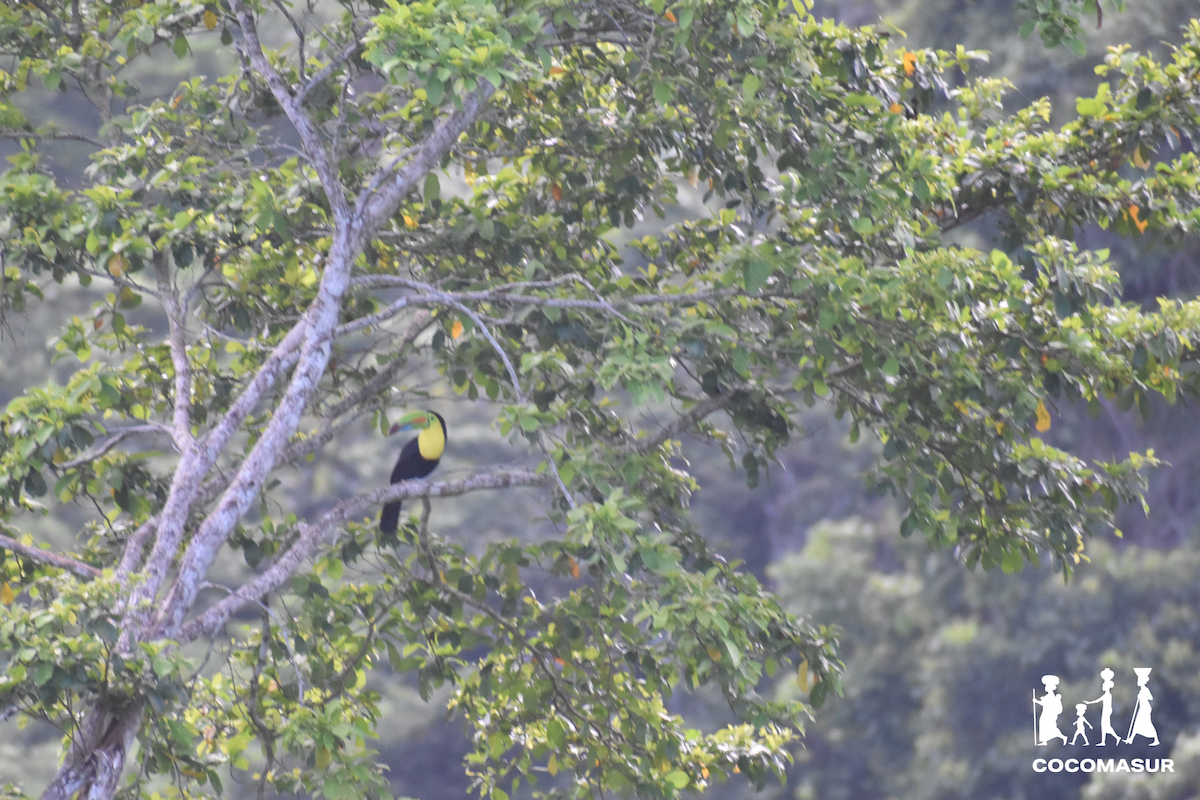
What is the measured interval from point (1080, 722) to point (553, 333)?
9.77m

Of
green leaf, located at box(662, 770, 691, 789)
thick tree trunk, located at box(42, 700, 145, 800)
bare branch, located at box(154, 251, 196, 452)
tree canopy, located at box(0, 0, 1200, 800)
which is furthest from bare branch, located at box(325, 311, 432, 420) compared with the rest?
green leaf, located at box(662, 770, 691, 789)

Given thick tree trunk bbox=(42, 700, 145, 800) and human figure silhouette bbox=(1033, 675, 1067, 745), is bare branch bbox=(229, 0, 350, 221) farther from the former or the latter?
human figure silhouette bbox=(1033, 675, 1067, 745)

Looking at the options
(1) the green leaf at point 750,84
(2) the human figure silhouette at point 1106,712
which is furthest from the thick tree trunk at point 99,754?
(2) the human figure silhouette at point 1106,712

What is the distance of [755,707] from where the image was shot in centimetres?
328

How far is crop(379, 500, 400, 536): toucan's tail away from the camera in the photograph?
3961mm

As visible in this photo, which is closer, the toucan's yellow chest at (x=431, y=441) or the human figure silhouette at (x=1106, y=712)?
the toucan's yellow chest at (x=431, y=441)

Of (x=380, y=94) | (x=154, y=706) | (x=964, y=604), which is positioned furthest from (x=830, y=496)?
(x=154, y=706)

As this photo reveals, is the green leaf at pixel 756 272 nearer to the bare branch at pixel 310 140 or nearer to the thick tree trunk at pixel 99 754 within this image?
the bare branch at pixel 310 140

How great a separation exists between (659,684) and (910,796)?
10.6m

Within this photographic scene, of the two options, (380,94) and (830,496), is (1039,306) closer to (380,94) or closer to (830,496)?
(380,94)

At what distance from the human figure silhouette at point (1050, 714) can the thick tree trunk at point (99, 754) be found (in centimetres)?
1007

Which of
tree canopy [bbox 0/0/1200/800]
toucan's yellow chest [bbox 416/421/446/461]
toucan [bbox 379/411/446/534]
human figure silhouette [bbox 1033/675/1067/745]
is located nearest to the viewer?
tree canopy [bbox 0/0/1200/800]

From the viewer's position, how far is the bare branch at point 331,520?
3098mm

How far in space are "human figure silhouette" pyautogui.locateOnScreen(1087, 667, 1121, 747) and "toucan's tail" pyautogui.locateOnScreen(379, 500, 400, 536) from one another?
8.21m
